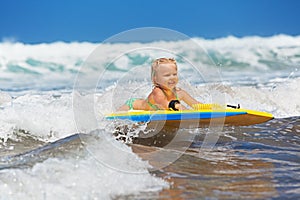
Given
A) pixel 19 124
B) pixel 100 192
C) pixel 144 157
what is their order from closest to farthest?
pixel 100 192, pixel 144 157, pixel 19 124

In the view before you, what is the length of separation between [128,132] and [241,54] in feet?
54.9

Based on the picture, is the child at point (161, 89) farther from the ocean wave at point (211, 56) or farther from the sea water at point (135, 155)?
the ocean wave at point (211, 56)

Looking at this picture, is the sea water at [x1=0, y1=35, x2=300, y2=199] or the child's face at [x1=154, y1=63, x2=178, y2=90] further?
the child's face at [x1=154, y1=63, x2=178, y2=90]

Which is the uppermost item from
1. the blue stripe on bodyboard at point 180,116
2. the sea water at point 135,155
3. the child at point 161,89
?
the child at point 161,89

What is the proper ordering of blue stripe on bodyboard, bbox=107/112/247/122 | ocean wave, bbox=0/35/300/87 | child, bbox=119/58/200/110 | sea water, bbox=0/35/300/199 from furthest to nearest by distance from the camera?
1. ocean wave, bbox=0/35/300/87
2. child, bbox=119/58/200/110
3. blue stripe on bodyboard, bbox=107/112/247/122
4. sea water, bbox=0/35/300/199

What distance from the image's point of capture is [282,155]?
3736 mm

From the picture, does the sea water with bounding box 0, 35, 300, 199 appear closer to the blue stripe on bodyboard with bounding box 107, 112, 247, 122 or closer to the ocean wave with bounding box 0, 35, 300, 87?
the blue stripe on bodyboard with bounding box 107, 112, 247, 122

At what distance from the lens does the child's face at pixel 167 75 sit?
4570 millimetres

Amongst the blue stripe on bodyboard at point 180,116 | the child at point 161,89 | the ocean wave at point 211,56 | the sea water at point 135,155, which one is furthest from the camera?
the ocean wave at point 211,56

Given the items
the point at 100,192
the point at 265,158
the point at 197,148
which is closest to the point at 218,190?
the point at 100,192

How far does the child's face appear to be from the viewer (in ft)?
15.0

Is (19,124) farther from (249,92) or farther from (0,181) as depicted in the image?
(249,92)

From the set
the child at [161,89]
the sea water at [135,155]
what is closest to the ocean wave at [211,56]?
the sea water at [135,155]

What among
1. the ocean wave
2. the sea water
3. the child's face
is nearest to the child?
the child's face
